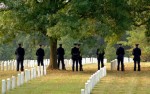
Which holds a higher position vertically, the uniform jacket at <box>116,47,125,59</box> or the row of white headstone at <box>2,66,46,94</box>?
the uniform jacket at <box>116,47,125,59</box>

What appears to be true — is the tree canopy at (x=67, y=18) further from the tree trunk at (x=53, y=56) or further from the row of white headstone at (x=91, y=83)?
the row of white headstone at (x=91, y=83)

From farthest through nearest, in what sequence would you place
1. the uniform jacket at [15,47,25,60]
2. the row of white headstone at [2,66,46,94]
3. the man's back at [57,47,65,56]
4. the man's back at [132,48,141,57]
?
the man's back at [57,47,65,56]
the uniform jacket at [15,47,25,60]
the man's back at [132,48,141,57]
the row of white headstone at [2,66,46,94]

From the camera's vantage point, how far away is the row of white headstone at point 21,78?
66.9 ft

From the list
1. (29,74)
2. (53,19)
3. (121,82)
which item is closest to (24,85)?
(29,74)

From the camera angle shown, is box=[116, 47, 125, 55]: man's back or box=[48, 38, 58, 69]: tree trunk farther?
box=[48, 38, 58, 69]: tree trunk

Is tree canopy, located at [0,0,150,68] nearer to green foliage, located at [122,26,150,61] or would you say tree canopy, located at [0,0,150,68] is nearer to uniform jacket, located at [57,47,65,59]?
uniform jacket, located at [57,47,65,59]

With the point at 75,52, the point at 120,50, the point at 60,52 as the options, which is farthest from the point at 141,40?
the point at 75,52

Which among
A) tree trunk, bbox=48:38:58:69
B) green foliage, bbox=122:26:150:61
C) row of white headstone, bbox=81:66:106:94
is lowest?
row of white headstone, bbox=81:66:106:94

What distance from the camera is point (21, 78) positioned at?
78.5 feet

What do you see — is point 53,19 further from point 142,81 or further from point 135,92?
point 135,92

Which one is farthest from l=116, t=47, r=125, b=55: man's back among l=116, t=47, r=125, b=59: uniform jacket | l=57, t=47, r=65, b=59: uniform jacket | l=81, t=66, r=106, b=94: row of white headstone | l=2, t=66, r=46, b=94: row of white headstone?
l=2, t=66, r=46, b=94: row of white headstone

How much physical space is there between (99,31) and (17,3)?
19.9 feet

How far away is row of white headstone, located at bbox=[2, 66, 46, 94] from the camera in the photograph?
20.4 m

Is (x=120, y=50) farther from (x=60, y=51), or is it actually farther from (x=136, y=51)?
(x=60, y=51)
